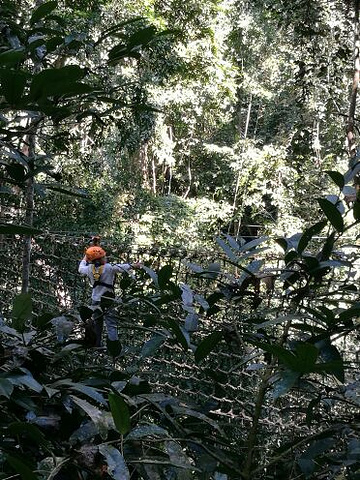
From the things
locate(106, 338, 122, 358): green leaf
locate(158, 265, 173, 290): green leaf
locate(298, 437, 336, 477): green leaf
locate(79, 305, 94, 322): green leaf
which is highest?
locate(158, 265, 173, 290): green leaf

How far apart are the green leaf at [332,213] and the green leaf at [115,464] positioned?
0.33m

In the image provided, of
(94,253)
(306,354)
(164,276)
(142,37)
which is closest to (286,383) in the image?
(306,354)

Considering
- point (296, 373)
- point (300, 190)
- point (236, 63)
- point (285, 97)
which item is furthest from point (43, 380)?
point (285, 97)

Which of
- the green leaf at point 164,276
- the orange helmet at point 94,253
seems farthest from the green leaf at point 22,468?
the orange helmet at point 94,253

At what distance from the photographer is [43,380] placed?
0.60m

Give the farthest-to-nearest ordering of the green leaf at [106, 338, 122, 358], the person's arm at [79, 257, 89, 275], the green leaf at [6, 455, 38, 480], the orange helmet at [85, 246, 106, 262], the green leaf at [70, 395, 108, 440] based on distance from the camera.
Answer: the person's arm at [79, 257, 89, 275] < the orange helmet at [85, 246, 106, 262] < the green leaf at [106, 338, 122, 358] < the green leaf at [70, 395, 108, 440] < the green leaf at [6, 455, 38, 480]

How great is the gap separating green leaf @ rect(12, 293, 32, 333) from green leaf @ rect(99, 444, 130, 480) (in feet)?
0.63

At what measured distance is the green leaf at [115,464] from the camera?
1.41 feet

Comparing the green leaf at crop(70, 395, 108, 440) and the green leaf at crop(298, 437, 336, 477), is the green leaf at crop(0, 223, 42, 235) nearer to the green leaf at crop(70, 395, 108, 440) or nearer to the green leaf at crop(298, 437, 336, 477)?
the green leaf at crop(70, 395, 108, 440)

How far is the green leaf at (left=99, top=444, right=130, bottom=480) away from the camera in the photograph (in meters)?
0.43

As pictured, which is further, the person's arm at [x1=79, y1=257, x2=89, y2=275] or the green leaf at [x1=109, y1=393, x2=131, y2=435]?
the person's arm at [x1=79, y1=257, x2=89, y2=275]

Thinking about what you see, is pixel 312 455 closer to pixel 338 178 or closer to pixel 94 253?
pixel 338 178

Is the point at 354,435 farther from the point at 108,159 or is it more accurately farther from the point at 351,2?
the point at 108,159

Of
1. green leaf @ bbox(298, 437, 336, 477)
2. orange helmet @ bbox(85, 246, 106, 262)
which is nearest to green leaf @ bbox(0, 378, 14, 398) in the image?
green leaf @ bbox(298, 437, 336, 477)
